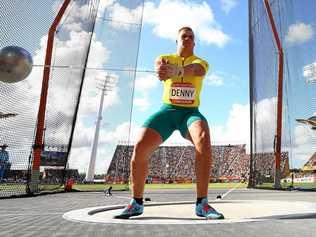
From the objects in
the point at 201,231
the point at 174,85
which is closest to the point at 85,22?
the point at 174,85

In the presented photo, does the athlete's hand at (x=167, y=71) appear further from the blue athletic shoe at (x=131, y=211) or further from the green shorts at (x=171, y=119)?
the blue athletic shoe at (x=131, y=211)

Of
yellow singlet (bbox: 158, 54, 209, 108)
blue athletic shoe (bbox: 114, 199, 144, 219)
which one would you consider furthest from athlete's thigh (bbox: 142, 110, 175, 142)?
blue athletic shoe (bbox: 114, 199, 144, 219)

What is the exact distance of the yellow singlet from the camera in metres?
4.08

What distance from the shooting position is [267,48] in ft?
48.5

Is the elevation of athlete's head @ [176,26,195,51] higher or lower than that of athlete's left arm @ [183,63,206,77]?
higher

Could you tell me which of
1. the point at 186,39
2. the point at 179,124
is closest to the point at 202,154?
the point at 179,124

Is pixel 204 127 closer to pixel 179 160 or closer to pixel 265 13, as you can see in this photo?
pixel 265 13

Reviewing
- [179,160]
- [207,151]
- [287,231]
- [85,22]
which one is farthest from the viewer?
[179,160]

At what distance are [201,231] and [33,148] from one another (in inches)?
316

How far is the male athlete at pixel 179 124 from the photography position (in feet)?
12.5

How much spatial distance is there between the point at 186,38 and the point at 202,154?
1341 millimetres

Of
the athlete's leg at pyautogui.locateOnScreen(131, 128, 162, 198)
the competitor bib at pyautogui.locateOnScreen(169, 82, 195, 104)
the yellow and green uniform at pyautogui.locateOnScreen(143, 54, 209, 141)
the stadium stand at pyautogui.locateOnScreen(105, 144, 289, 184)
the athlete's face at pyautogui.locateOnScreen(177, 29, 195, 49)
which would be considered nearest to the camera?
the athlete's leg at pyautogui.locateOnScreen(131, 128, 162, 198)

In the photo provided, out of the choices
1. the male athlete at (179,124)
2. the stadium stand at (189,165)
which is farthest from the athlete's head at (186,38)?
the stadium stand at (189,165)

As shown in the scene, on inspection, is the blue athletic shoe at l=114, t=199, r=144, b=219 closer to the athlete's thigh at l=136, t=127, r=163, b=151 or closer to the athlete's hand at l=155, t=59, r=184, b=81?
the athlete's thigh at l=136, t=127, r=163, b=151
